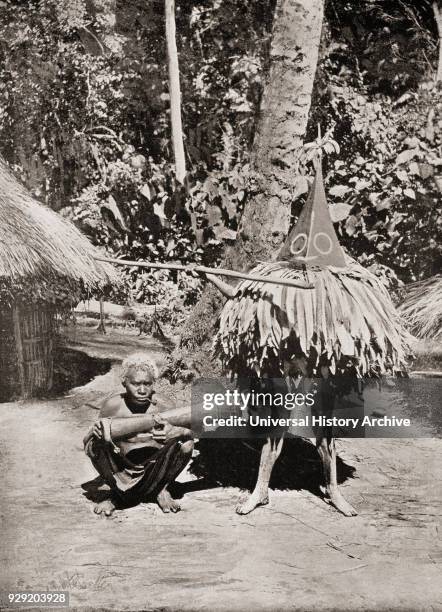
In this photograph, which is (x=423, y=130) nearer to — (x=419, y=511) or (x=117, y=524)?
(x=419, y=511)

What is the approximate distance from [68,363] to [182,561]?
886 mm

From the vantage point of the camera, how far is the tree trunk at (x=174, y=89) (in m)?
2.82

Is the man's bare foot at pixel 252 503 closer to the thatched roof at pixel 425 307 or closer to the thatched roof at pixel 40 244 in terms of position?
the thatched roof at pixel 425 307

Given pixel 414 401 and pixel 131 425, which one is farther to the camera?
pixel 414 401

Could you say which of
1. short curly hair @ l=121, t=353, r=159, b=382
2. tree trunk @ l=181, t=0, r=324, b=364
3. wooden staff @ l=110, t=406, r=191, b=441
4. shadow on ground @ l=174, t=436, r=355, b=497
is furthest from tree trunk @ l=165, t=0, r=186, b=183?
shadow on ground @ l=174, t=436, r=355, b=497

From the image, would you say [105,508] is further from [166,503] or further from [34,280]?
[34,280]

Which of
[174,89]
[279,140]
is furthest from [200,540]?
[174,89]

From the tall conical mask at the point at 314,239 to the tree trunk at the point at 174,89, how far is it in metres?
0.55

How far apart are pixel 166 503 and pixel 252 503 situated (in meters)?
0.33

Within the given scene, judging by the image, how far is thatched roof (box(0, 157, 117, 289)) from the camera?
106 inches

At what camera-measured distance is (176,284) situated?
2.76 metres

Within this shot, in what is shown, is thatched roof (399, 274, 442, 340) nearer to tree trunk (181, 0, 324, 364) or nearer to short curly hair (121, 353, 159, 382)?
tree trunk (181, 0, 324, 364)

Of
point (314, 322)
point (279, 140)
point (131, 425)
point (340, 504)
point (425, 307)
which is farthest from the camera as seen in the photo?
point (425, 307)

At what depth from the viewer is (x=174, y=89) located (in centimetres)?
283
